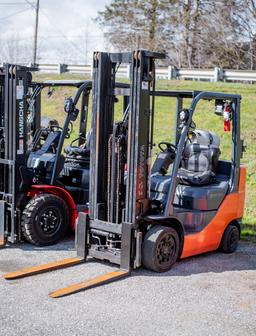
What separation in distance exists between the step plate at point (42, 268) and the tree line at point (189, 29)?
25429mm

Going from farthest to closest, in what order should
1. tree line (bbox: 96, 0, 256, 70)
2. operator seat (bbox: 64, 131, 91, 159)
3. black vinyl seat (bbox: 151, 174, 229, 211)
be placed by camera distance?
tree line (bbox: 96, 0, 256, 70) < operator seat (bbox: 64, 131, 91, 159) < black vinyl seat (bbox: 151, 174, 229, 211)

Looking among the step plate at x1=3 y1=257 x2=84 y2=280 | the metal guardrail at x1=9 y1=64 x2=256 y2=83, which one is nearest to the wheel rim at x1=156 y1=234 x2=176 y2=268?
the step plate at x1=3 y1=257 x2=84 y2=280

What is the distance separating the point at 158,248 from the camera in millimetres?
6797

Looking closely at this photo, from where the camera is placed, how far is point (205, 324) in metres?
5.34

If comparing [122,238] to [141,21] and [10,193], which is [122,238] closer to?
[10,193]

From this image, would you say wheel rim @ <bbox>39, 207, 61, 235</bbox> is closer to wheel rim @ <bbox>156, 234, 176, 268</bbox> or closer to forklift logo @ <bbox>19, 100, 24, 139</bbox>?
forklift logo @ <bbox>19, 100, 24, 139</bbox>

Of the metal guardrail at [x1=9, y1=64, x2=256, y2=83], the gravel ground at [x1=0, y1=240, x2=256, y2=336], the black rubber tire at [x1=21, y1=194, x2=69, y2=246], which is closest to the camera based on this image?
the gravel ground at [x1=0, y1=240, x2=256, y2=336]

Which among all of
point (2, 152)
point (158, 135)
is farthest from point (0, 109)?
point (158, 135)

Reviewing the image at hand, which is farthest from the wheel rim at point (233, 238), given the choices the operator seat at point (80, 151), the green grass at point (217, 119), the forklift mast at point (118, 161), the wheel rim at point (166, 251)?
the operator seat at point (80, 151)

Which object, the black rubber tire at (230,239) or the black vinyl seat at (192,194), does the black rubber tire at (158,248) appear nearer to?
the black vinyl seat at (192,194)

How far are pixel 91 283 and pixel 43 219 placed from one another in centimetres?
194

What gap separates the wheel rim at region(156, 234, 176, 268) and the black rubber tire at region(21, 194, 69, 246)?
6.24 ft

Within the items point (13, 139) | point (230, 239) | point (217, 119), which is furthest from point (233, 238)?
point (217, 119)

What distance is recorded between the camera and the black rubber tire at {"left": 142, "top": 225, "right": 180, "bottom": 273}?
6.73 m
